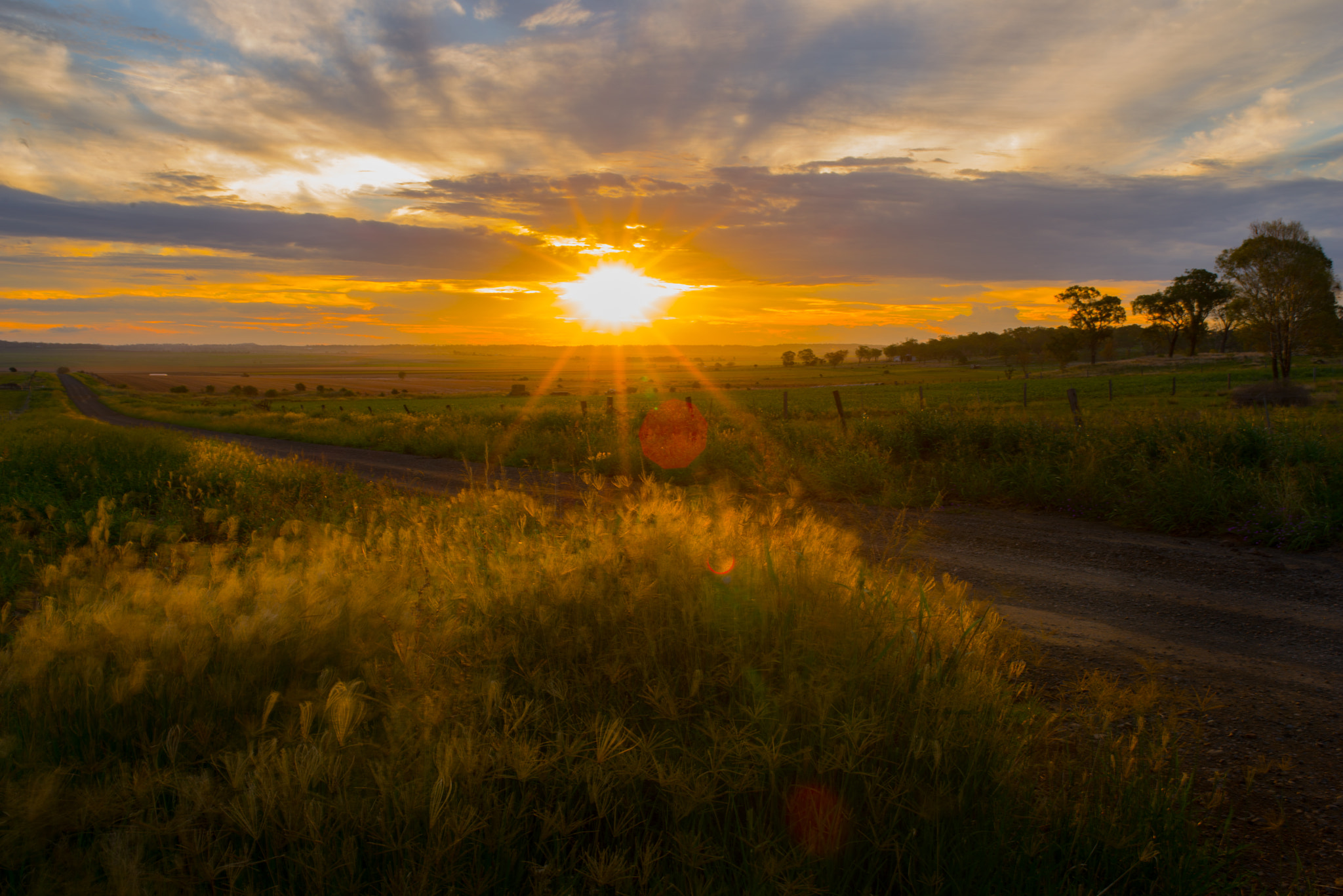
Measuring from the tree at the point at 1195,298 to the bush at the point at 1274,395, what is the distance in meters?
65.5

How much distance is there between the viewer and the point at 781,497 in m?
11.1

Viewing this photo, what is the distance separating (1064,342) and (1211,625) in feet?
365

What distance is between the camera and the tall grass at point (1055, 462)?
895cm

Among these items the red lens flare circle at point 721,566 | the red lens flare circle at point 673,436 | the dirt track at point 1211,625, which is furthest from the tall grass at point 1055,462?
the red lens flare circle at point 721,566

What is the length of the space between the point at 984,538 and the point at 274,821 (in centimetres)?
851

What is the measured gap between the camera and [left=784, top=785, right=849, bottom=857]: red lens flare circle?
7.94 feet

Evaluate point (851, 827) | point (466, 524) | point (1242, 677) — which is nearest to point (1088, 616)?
point (1242, 677)

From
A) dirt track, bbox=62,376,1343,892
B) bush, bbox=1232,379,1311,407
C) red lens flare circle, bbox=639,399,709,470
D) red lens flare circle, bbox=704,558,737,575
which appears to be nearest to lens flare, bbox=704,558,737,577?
red lens flare circle, bbox=704,558,737,575

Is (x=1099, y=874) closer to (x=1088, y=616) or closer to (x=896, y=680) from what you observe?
(x=896, y=680)

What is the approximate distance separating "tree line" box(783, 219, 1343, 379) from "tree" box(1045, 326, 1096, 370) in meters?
0.12

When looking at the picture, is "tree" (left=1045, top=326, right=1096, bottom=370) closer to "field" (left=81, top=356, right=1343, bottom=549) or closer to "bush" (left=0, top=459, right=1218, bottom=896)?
"field" (left=81, top=356, right=1343, bottom=549)

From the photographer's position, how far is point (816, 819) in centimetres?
250

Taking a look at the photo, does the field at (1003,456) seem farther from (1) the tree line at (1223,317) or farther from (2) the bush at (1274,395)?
(1) the tree line at (1223,317)

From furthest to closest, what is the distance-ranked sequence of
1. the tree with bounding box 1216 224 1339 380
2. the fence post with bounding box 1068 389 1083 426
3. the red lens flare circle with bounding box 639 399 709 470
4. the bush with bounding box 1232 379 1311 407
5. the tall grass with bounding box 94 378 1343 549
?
1. the tree with bounding box 1216 224 1339 380
2. the bush with bounding box 1232 379 1311 407
3. the red lens flare circle with bounding box 639 399 709 470
4. the fence post with bounding box 1068 389 1083 426
5. the tall grass with bounding box 94 378 1343 549
